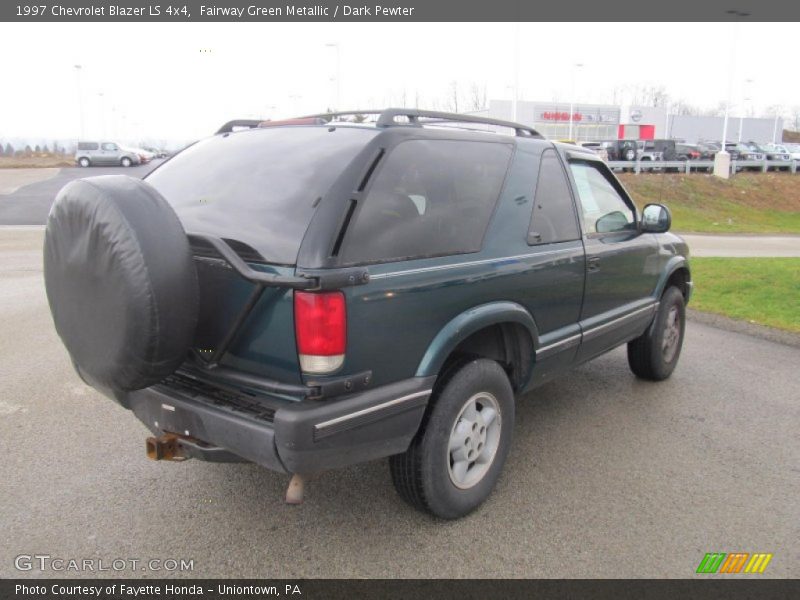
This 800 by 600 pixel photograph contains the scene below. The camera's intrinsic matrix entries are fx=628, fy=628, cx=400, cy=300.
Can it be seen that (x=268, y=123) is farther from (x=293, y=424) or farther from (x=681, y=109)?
(x=681, y=109)

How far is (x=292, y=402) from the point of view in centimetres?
259

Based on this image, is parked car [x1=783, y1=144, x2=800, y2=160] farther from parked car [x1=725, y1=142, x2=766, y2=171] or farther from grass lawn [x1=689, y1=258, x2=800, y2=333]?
grass lawn [x1=689, y1=258, x2=800, y2=333]

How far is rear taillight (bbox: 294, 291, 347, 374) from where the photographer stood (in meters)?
2.50

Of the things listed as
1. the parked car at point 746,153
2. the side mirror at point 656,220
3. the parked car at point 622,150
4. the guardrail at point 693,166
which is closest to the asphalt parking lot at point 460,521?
the side mirror at point 656,220

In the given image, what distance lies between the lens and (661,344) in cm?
534

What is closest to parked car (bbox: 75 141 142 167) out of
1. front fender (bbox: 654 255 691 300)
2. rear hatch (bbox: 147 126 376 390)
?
front fender (bbox: 654 255 691 300)

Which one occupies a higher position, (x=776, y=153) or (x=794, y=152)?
(x=794, y=152)

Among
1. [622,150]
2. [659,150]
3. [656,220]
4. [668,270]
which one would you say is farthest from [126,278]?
[659,150]

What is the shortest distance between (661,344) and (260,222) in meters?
3.88

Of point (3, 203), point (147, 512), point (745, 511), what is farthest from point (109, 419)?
point (3, 203)

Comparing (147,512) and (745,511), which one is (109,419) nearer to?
(147,512)

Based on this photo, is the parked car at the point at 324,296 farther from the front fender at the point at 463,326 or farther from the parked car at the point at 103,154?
the parked car at the point at 103,154
